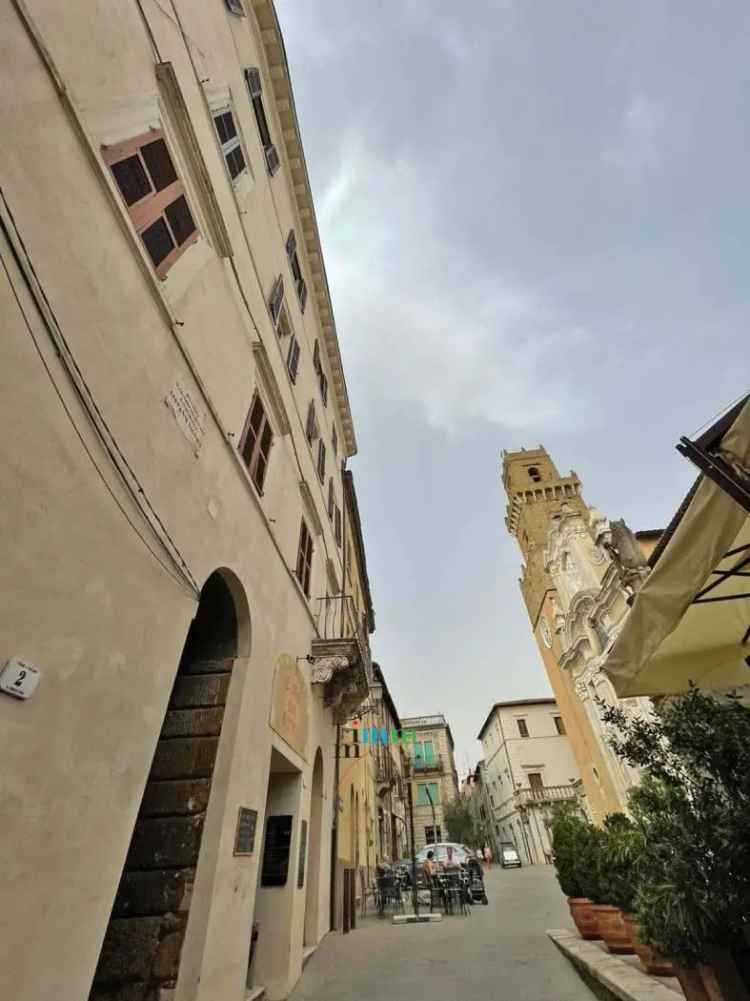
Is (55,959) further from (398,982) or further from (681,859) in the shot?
(398,982)

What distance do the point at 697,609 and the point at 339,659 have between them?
5462mm

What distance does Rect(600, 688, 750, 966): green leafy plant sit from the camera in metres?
3.14

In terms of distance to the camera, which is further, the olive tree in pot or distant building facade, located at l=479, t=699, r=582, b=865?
distant building facade, located at l=479, t=699, r=582, b=865

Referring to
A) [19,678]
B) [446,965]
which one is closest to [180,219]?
[19,678]

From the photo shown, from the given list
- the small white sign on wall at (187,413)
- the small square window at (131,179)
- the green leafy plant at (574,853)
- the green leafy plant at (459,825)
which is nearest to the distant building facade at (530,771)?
the green leafy plant at (459,825)

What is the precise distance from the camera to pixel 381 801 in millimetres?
26469

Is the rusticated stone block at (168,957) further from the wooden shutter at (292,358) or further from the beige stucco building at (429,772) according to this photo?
the beige stucco building at (429,772)

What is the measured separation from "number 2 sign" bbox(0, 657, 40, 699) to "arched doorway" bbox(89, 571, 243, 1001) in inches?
106

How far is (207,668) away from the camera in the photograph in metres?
5.27

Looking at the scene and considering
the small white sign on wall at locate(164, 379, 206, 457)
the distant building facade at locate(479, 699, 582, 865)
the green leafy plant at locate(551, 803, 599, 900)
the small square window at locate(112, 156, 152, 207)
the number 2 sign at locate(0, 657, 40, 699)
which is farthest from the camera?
the distant building facade at locate(479, 699, 582, 865)

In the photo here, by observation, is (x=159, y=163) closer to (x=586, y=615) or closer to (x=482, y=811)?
(x=586, y=615)

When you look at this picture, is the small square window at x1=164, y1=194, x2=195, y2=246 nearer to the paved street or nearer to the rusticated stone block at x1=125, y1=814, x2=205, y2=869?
the rusticated stone block at x1=125, y1=814, x2=205, y2=869

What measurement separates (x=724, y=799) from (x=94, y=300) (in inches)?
234

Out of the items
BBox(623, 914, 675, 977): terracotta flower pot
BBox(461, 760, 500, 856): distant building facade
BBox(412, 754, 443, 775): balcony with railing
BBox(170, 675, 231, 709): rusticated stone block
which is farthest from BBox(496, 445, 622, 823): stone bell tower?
BBox(461, 760, 500, 856): distant building facade
